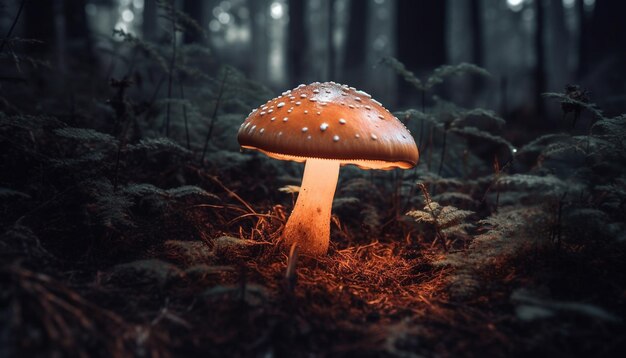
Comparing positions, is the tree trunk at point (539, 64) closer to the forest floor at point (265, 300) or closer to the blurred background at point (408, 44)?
the blurred background at point (408, 44)

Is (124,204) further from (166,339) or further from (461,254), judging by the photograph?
(461,254)

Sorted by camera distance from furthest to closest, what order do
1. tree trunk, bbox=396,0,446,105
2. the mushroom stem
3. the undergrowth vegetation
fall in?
1. tree trunk, bbox=396,0,446,105
2. the mushroom stem
3. the undergrowth vegetation

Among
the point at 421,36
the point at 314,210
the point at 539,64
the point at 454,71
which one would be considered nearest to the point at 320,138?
the point at 314,210

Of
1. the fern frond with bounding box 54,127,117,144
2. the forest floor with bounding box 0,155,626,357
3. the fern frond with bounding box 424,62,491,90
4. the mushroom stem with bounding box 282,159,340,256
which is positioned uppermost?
the fern frond with bounding box 424,62,491,90

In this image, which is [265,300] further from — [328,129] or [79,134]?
[79,134]

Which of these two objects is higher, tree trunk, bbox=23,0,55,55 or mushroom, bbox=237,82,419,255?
tree trunk, bbox=23,0,55,55

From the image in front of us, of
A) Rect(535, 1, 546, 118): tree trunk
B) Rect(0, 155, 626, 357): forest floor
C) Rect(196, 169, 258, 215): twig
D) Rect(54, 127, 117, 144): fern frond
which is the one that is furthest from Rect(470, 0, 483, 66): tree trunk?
Rect(54, 127, 117, 144): fern frond

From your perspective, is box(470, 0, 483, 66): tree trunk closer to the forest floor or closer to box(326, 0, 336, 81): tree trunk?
box(326, 0, 336, 81): tree trunk
